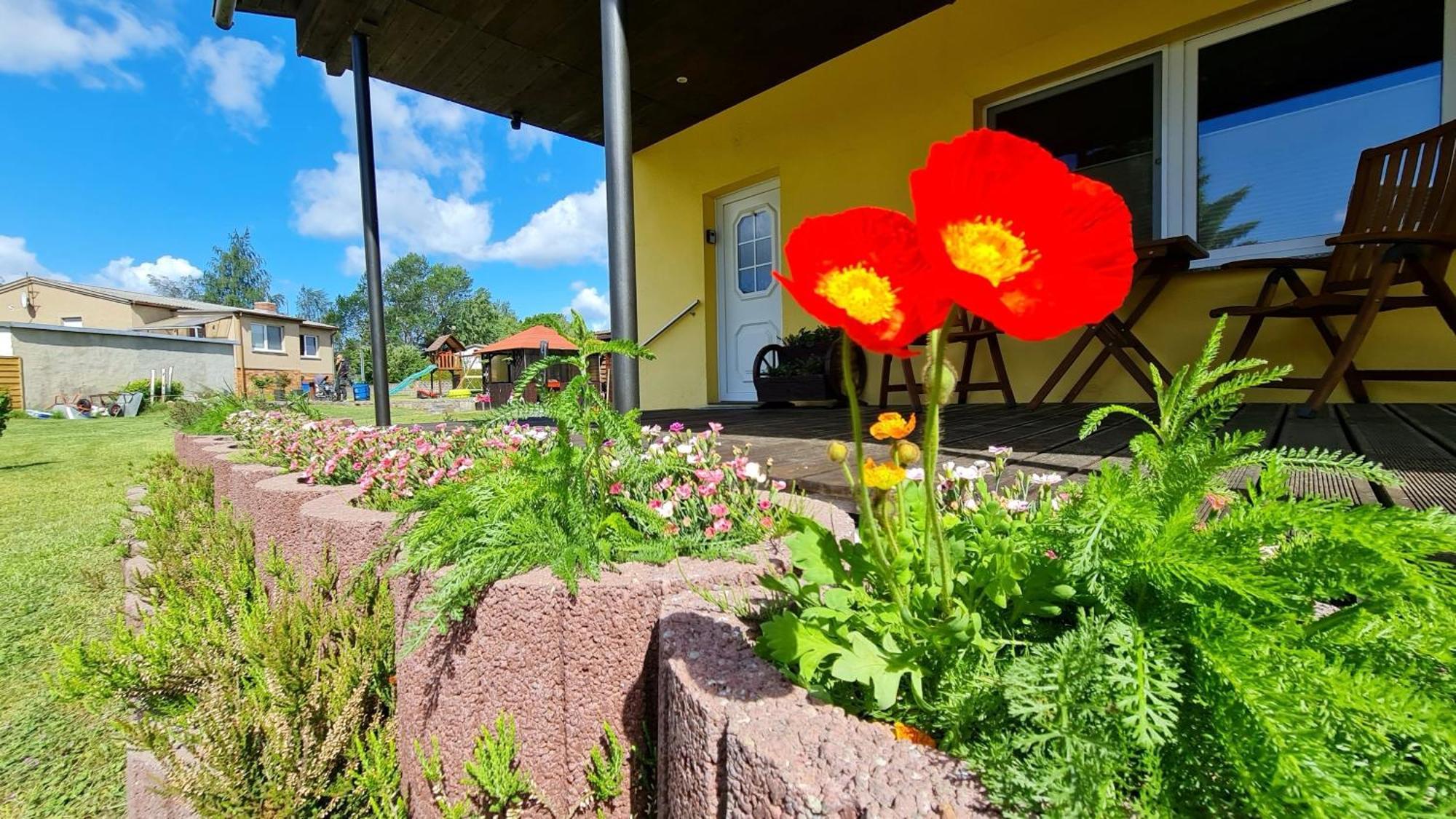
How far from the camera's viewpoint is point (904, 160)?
4234mm

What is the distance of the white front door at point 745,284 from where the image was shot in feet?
17.2

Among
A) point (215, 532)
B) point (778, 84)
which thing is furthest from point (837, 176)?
point (215, 532)

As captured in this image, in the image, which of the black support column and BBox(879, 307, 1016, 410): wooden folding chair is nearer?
BBox(879, 307, 1016, 410): wooden folding chair

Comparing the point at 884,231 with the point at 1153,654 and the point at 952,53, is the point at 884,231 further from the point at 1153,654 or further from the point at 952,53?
the point at 952,53

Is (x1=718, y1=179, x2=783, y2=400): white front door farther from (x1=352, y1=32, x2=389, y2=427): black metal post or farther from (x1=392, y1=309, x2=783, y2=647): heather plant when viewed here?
(x1=392, y1=309, x2=783, y2=647): heather plant

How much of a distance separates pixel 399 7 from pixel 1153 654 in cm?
487

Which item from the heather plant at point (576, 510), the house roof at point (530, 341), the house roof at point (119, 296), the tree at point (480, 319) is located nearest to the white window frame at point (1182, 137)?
the heather plant at point (576, 510)

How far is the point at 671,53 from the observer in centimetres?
435

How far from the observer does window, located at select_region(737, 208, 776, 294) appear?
5.29 metres

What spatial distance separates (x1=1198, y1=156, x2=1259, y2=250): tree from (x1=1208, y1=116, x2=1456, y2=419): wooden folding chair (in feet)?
1.90

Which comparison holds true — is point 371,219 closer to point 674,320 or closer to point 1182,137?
point 674,320

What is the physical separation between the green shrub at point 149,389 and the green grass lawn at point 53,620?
44.0 feet

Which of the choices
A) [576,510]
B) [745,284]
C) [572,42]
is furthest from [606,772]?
[745,284]

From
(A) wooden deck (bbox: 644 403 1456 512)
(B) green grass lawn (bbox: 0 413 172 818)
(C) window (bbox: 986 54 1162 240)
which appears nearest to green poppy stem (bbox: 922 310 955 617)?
(A) wooden deck (bbox: 644 403 1456 512)
